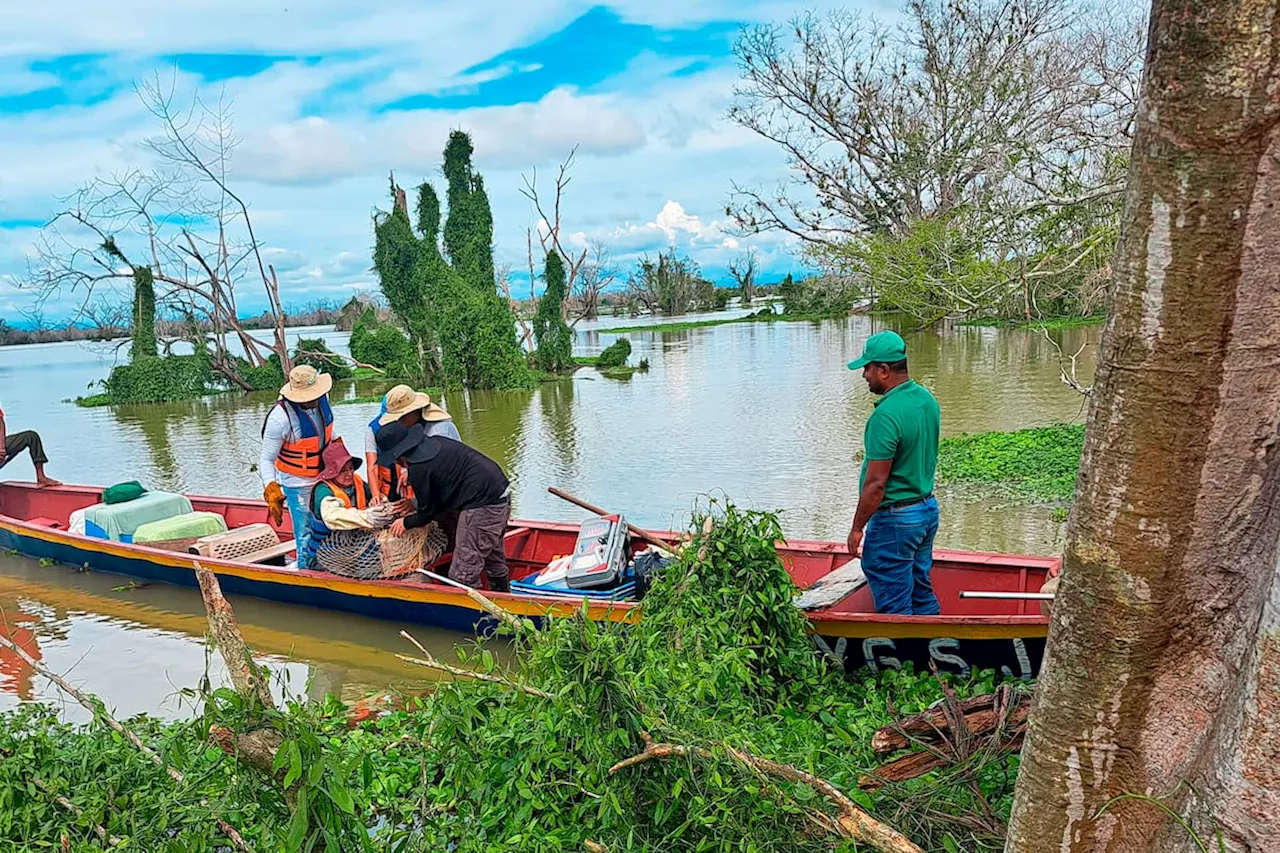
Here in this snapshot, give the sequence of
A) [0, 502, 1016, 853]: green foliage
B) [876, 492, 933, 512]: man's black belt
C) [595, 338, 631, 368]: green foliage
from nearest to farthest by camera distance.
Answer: [0, 502, 1016, 853]: green foliage, [876, 492, 933, 512]: man's black belt, [595, 338, 631, 368]: green foliage

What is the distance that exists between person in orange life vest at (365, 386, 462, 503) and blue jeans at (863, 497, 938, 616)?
3.32 m

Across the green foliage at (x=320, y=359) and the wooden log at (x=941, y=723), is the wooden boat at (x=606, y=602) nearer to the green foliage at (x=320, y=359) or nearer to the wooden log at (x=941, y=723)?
the wooden log at (x=941, y=723)

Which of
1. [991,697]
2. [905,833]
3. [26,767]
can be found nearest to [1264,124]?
[905,833]

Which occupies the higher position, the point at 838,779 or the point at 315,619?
the point at 838,779

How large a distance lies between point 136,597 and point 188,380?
2534 cm

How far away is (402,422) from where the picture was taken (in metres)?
6.92

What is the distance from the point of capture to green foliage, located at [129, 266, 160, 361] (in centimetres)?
3291

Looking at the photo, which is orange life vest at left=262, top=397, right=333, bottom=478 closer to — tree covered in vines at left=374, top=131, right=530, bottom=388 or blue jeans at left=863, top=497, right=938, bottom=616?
blue jeans at left=863, top=497, right=938, bottom=616

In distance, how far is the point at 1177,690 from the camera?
2115 millimetres

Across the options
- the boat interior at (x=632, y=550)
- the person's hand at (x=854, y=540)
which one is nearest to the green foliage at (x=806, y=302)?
the boat interior at (x=632, y=550)

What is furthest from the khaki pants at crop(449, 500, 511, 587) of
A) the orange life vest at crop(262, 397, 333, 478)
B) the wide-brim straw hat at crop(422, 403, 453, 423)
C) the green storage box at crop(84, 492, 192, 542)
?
the green storage box at crop(84, 492, 192, 542)

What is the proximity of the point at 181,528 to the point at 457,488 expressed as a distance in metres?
4.15

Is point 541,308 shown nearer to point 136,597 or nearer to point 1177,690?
point 136,597

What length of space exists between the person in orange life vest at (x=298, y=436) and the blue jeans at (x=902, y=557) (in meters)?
4.61
